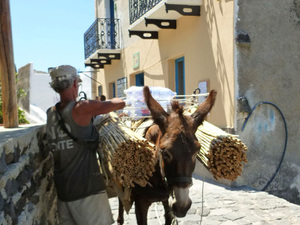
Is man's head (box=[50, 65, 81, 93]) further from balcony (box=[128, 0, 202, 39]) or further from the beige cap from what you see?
balcony (box=[128, 0, 202, 39])

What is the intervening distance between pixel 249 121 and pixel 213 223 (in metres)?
2.96

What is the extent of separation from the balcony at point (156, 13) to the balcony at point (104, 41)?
3224 millimetres

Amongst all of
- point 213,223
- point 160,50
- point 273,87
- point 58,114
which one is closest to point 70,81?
point 58,114

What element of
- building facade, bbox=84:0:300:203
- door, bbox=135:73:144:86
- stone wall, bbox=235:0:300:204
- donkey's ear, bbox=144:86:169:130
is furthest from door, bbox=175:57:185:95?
donkey's ear, bbox=144:86:169:130

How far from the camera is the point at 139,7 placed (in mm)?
10117

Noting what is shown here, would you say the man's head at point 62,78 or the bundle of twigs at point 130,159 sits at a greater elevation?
the man's head at point 62,78

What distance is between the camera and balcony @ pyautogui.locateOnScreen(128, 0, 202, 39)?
787 cm

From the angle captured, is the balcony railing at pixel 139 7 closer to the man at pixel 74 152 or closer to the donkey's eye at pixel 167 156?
the man at pixel 74 152

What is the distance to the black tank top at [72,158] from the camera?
8.77 ft

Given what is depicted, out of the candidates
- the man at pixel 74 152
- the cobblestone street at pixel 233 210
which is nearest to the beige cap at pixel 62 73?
the man at pixel 74 152

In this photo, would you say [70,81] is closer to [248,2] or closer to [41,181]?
[41,181]

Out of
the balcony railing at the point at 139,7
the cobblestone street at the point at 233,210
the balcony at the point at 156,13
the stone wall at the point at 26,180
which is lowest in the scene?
the cobblestone street at the point at 233,210

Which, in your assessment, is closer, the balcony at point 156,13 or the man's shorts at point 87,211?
the man's shorts at point 87,211

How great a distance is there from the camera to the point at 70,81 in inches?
108
